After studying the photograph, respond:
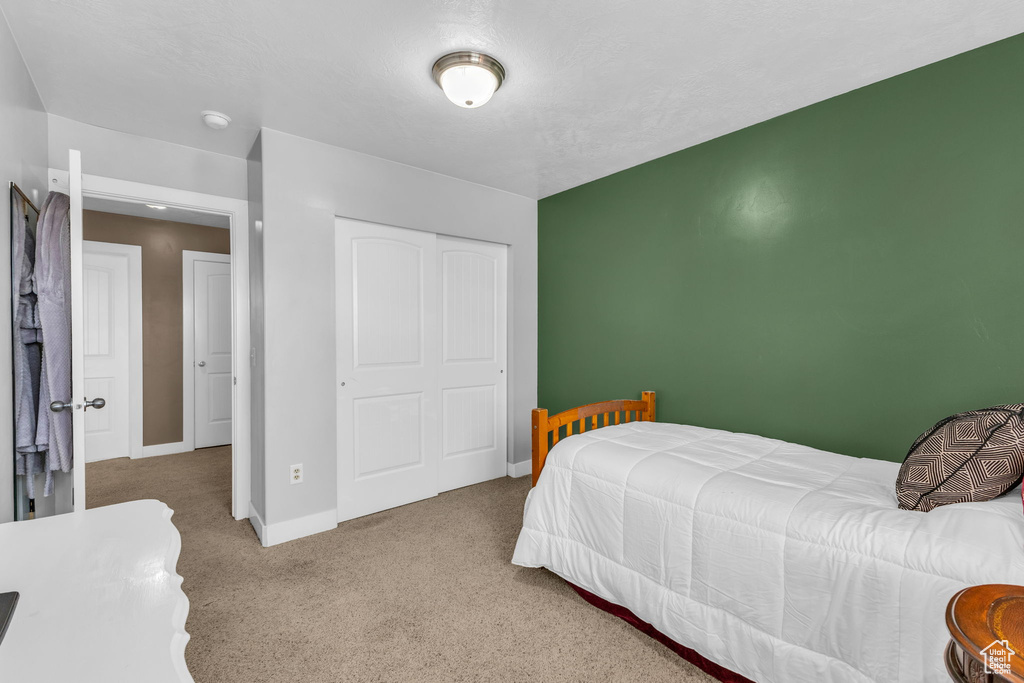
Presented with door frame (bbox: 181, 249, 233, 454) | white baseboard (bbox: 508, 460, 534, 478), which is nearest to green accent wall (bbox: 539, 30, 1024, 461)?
white baseboard (bbox: 508, 460, 534, 478)

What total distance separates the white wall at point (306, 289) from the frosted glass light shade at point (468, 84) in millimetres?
1206

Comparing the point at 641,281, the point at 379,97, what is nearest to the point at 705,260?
the point at 641,281

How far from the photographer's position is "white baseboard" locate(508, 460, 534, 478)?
13.3 feet

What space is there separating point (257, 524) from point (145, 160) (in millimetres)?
2277

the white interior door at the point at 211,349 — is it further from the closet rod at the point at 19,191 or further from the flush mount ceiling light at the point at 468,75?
the flush mount ceiling light at the point at 468,75

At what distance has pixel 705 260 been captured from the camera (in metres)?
2.94

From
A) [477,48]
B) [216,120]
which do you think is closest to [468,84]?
[477,48]

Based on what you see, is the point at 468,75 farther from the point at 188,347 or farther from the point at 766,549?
the point at 188,347

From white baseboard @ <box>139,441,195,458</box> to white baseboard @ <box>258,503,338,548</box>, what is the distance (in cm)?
257

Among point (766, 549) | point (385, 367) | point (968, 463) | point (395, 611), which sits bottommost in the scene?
point (395, 611)

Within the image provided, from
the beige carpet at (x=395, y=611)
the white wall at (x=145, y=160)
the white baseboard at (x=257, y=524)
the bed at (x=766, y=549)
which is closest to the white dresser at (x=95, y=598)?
the beige carpet at (x=395, y=611)

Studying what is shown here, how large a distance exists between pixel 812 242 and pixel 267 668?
3.13 m

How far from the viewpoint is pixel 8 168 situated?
1.75 meters

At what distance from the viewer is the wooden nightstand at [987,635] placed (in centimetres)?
72
